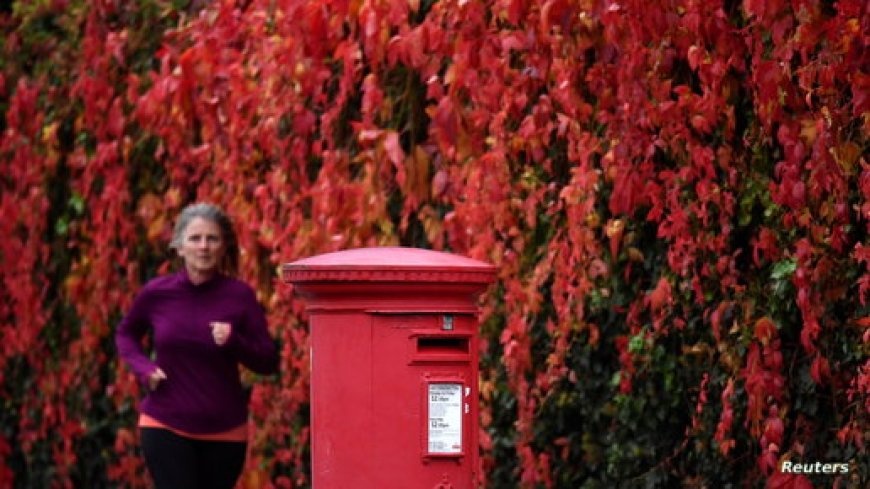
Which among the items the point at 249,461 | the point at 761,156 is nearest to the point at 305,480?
the point at 249,461

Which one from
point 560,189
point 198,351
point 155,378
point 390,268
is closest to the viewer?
point 390,268

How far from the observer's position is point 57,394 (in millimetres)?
13352

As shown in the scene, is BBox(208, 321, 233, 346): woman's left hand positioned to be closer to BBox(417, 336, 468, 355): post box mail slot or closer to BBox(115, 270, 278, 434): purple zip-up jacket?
BBox(115, 270, 278, 434): purple zip-up jacket

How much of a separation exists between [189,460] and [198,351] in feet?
1.55

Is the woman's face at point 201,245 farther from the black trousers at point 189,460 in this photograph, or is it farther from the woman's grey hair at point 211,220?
the black trousers at point 189,460

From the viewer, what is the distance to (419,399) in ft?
21.9

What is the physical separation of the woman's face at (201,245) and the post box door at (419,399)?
2.33 meters

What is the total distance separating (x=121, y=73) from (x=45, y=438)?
2.83m

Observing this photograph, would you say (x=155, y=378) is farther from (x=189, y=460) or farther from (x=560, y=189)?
(x=560, y=189)

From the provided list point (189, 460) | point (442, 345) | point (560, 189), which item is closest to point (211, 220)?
point (189, 460)

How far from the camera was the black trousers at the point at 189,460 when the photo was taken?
8594 mm

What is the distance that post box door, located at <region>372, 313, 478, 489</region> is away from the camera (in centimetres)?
664

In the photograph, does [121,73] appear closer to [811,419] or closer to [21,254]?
[21,254]

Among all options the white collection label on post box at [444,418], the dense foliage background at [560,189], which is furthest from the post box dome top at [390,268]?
the dense foliage background at [560,189]
